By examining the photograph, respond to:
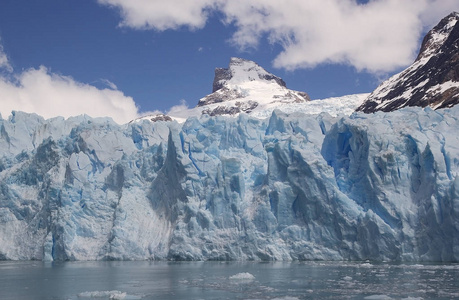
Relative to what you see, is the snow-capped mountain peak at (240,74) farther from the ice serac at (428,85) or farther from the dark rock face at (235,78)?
the ice serac at (428,85)

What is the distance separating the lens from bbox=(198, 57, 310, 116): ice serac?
9856 centimetres

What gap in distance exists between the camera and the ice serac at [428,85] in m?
47.8

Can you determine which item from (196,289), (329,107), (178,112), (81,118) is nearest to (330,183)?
(196,289)

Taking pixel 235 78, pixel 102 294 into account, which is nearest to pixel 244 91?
pixel 235 78

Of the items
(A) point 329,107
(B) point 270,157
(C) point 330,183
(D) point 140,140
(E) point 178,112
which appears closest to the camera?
(C) point 330,183

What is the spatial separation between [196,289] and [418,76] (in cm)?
5142

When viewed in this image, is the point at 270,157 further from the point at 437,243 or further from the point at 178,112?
the point at 178,112

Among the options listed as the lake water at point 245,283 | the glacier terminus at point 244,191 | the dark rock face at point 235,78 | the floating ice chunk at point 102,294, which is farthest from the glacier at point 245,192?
the dark rock face at point 235,78

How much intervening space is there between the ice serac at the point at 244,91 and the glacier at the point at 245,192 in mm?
62078

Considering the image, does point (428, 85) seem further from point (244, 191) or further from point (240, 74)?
point (240, 74)

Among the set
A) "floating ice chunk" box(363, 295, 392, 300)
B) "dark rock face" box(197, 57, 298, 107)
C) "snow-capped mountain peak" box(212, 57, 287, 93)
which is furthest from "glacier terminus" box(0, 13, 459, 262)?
"snow-capped mountain peak" box(212, 57, 287, 93)

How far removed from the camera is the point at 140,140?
3138cm

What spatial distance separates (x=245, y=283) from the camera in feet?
46.7

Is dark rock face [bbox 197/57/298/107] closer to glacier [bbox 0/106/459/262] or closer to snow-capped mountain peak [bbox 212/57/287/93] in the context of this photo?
snow-capped mountain peak [bbox 212/57/287/93]
